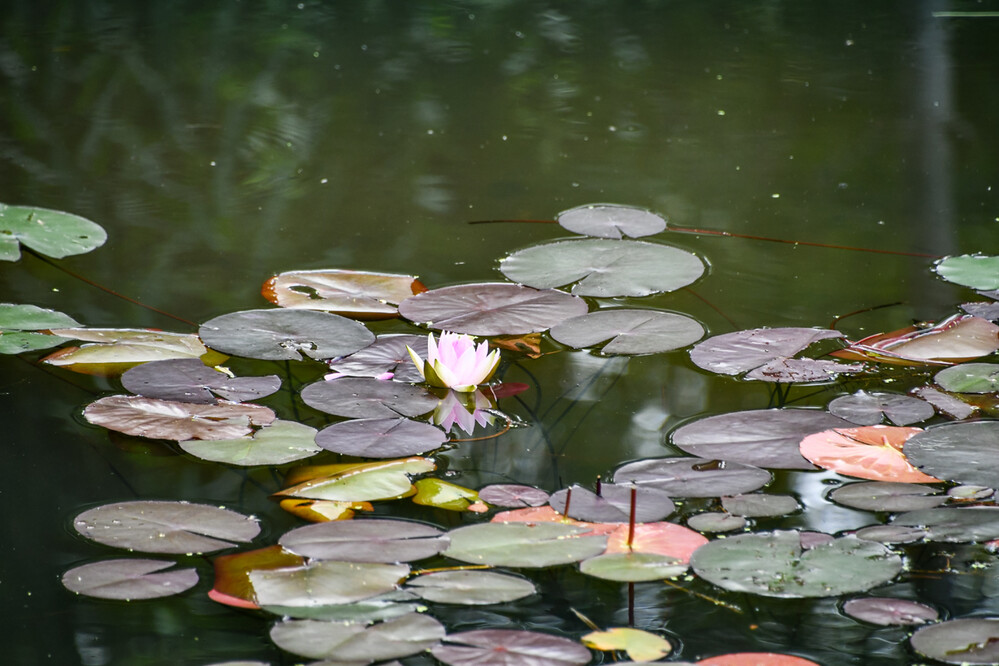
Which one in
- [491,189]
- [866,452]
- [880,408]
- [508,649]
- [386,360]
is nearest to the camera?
[508,649]

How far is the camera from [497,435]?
1463 mm

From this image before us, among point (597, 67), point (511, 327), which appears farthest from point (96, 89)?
point (511, 327)

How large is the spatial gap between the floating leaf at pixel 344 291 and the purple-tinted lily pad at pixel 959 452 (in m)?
0.89

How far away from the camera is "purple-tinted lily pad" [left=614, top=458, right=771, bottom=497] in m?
1.29

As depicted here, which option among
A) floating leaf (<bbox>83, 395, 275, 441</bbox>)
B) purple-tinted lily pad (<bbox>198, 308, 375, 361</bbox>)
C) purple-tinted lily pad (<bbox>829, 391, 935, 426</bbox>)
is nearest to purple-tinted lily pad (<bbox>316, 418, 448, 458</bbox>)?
floating leaf (<bbox>83, 395, 275, 441</bbox>)

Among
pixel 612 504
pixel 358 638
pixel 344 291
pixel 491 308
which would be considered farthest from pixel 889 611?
pixel 344 291

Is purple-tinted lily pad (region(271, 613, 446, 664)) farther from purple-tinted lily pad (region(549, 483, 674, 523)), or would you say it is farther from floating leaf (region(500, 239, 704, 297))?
floating leaf (region(500, 239, 704, 297))

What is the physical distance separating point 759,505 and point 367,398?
578 millimetres

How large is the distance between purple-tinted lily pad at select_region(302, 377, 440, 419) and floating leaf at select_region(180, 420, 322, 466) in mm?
70

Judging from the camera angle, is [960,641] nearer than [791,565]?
Yes

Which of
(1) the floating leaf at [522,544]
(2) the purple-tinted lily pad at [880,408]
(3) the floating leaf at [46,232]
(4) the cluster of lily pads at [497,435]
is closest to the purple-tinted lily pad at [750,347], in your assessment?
(4) the cluster of lily pads at [497,435]

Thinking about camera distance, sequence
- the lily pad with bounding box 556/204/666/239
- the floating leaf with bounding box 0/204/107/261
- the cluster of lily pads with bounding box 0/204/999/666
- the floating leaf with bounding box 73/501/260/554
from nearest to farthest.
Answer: the cluster of lily pads with bounding box 0/204/999/666
the floating leaf with bounding box 73/501/260/554
the floating leaf with bounding box 0/204/107/261
the lily pad with bounding box 556/204/666/239

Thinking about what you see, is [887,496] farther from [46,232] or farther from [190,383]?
[46,232]

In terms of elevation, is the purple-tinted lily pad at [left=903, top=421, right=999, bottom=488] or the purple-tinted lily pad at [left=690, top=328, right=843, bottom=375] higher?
the purple-tinted lily pad at [left=690, top=328, right=843, bottom=375]
